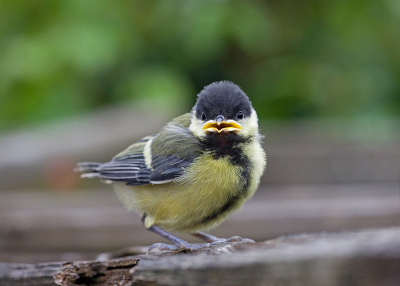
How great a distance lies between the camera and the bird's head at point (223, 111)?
1.75 metres

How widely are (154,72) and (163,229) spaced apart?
1.79 meters

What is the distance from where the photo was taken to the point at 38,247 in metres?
1.70

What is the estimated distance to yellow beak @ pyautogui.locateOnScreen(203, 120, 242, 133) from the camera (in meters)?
1.70

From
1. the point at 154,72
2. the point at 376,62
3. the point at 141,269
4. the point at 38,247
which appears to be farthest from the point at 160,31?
the point at 141,269

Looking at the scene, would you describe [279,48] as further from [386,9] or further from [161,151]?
[161,151]

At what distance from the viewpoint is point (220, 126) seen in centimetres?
173

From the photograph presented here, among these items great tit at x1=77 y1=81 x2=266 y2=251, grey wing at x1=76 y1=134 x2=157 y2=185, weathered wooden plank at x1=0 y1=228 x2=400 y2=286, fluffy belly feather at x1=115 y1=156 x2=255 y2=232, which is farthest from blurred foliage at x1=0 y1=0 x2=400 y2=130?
weathered wooden plank at x1=0 y1=228 x2=400 y2=286

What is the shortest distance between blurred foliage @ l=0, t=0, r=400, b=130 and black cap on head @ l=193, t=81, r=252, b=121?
4.63 feet

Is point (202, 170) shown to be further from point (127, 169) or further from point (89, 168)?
point (89, 168)

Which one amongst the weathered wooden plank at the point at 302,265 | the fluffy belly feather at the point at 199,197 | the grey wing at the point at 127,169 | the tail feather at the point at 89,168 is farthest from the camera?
the tail feather at the point at 89,168

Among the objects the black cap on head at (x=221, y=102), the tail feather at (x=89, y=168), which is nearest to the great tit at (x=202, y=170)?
the black cap on head at (x=221, y=102)

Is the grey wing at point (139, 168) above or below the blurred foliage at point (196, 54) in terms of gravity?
below

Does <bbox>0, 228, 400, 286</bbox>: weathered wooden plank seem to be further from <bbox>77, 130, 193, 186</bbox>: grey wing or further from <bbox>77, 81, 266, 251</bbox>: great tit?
<bbox>77, 130, 193, 186</bbox>: grey wing

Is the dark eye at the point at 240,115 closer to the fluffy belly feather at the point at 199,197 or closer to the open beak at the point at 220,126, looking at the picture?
the open beak at the point at 220,126
